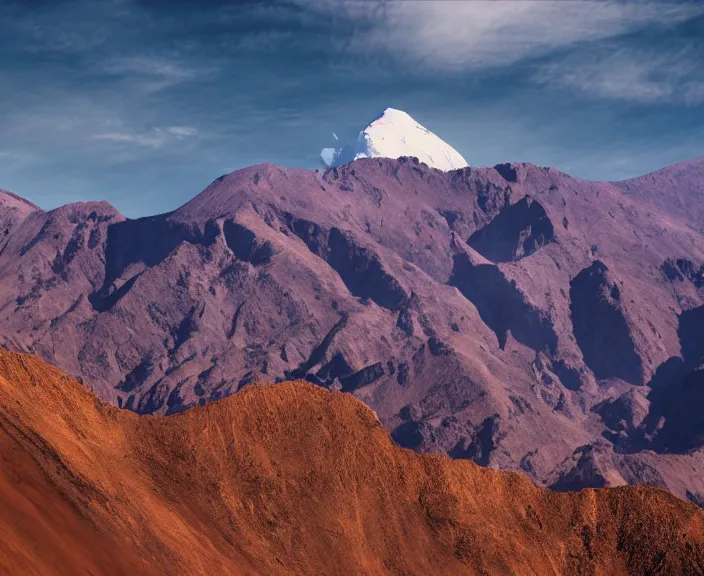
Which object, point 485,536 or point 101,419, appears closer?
point 101,419

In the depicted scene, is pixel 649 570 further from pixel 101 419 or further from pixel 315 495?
pixel 101 419

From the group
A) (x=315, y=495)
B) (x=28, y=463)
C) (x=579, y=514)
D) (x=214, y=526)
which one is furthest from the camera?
(x=579, y=514)

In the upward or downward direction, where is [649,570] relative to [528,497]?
downward

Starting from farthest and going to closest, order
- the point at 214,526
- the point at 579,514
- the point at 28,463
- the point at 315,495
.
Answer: the point at 579,514 → the point at 315,495 → the point at 214,526 → the point at 28,463

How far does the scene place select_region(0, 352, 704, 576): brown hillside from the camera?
220ft

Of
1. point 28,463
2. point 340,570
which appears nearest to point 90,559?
point 28,463

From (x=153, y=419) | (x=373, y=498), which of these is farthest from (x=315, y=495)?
(x=153, y=419)

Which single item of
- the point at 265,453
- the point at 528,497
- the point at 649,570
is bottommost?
the point at 649,570

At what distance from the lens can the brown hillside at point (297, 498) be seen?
220 ft

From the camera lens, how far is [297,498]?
80062 millimetres

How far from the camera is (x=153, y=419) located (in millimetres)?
80938

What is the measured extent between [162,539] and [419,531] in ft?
73.9

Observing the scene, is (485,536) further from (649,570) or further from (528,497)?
(649,570)

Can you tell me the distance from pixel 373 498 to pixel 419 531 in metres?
4.16
